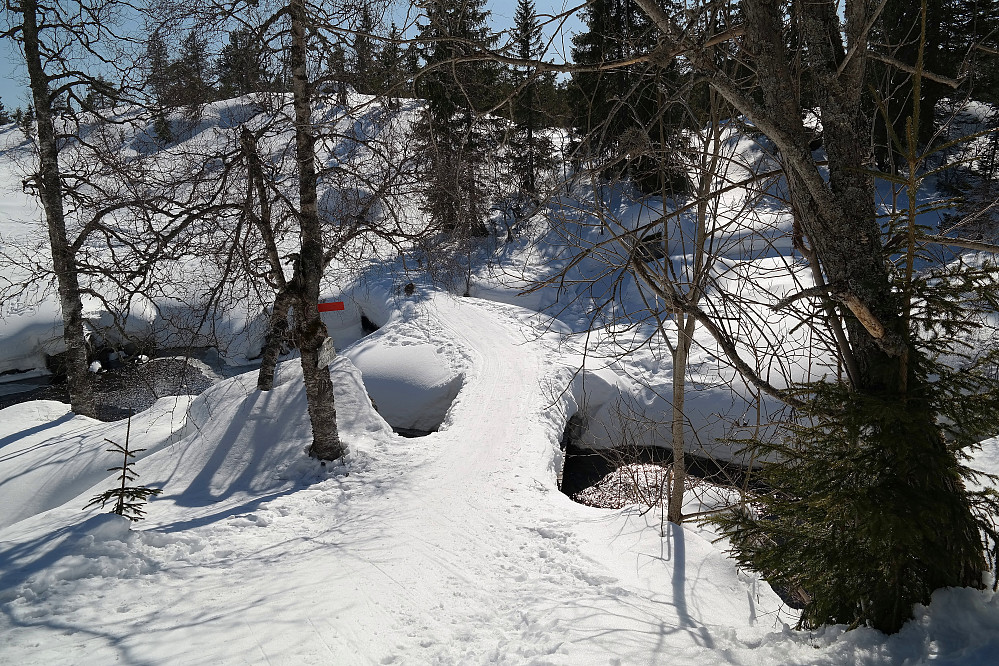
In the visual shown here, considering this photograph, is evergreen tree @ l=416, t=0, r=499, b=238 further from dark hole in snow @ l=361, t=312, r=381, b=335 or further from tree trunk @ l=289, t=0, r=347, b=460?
dark hole in snow @ l=361, t=312, r=381, b=335

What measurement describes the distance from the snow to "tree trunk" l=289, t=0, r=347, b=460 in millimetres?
471

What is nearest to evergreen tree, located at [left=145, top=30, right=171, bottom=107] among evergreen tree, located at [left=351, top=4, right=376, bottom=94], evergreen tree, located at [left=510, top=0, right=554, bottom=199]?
evergreen tree, located at [left=351, top=4, right=376, bottom=94]

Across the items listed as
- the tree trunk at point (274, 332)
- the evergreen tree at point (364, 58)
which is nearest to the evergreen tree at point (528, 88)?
the evergreen tree at point (364, 58)

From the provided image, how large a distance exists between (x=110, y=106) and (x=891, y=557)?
44.8ft

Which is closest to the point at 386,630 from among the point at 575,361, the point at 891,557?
the point at 891,557

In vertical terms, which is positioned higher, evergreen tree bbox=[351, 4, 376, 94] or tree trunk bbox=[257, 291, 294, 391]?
evergreen tree bbox=[351, 4, 376, 94]

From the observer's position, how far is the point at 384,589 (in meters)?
4.96

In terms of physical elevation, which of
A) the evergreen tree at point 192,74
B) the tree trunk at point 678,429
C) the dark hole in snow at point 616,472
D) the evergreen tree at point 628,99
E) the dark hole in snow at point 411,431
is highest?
the evergreen tree at point 192,74

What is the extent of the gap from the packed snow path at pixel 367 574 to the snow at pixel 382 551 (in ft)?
0.08

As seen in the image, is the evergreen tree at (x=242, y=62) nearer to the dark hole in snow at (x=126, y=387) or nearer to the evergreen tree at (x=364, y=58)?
the evergreen tree at (x=364, y=58)

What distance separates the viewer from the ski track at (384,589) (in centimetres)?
378

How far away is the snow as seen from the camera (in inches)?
145

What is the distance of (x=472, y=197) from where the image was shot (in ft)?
19.6

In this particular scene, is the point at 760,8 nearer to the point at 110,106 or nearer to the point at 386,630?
the point at 386,630
